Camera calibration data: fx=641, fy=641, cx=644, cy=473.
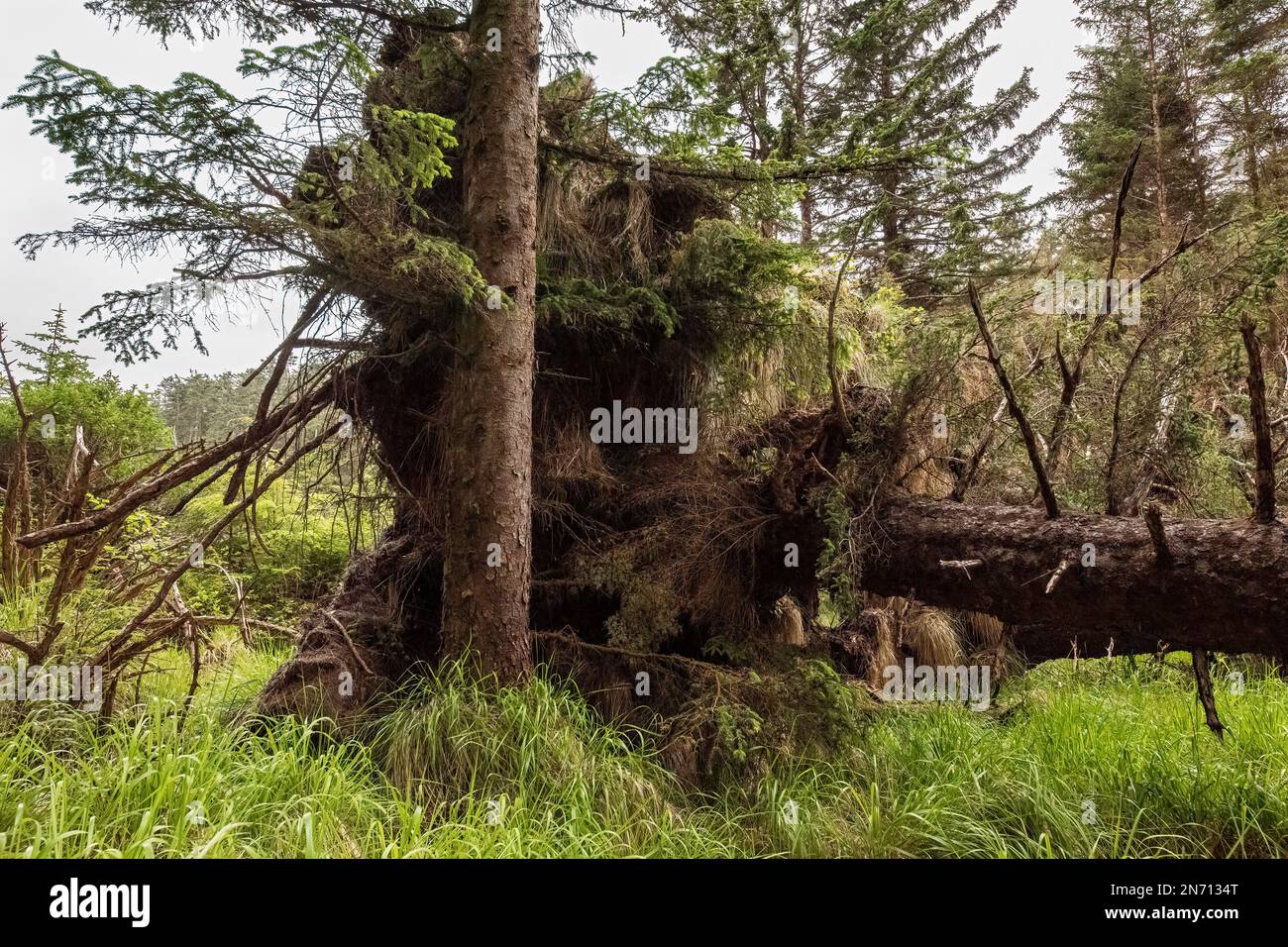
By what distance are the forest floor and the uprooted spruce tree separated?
43 cm

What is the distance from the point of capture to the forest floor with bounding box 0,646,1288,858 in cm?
194

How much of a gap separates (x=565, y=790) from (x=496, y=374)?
1.91 metres

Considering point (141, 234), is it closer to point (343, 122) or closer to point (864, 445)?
point (343, 122)

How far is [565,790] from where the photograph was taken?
2506mm

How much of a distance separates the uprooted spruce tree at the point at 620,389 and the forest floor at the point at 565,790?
427 mm

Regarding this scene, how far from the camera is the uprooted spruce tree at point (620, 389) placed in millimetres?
2545

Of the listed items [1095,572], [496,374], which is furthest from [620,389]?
[1095,572]

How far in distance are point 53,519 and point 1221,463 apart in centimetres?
684

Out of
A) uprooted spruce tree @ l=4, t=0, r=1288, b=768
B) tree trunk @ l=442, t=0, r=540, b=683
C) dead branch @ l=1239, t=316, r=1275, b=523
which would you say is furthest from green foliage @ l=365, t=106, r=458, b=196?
dead branch @ l=1239, t=316, r=1275, b=523

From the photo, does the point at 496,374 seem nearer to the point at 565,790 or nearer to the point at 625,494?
the point at 625,494

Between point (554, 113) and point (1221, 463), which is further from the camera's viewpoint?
point (554, 113)

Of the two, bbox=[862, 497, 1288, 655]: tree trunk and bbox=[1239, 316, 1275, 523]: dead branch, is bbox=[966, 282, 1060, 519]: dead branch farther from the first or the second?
bbox=[1239, 316, 1275, 523]: dead branch
